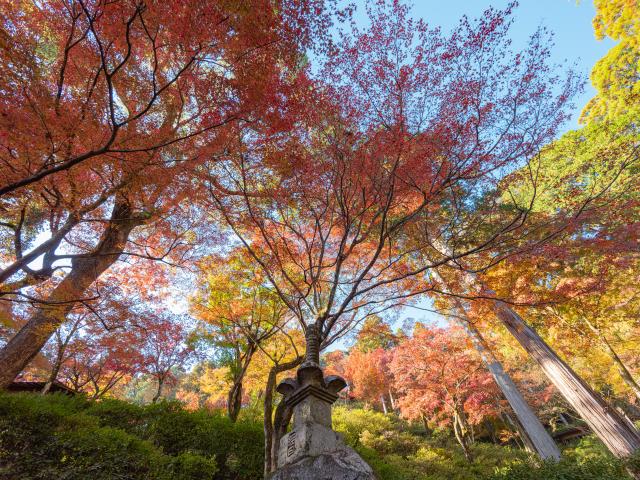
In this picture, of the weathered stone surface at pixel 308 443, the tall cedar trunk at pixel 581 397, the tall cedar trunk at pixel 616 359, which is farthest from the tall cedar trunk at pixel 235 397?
the tall cedar trunk at pixel 616 359

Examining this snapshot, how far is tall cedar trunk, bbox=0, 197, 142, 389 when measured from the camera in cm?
596

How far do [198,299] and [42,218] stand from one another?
6.22 m

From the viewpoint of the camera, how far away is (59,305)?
6277mm

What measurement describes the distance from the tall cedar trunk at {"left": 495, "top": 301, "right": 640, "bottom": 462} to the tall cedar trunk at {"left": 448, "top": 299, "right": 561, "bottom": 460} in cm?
114

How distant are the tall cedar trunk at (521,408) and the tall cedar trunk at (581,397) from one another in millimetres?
1138

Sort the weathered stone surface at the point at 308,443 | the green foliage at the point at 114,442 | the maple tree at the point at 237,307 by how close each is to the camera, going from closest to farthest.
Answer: the weathered stone surface at the point at 308,443 → the green foliage at the point at 114,442 → the maple tree at the point at 237,307

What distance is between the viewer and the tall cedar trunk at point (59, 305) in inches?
235

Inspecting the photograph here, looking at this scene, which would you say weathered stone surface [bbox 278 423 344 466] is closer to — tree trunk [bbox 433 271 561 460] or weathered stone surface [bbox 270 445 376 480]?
weathered stone surface [bbox 270 445 376 480]

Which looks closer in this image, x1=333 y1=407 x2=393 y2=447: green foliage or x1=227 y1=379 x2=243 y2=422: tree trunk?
A: x1=227 y1=379 x2=243 y2=422: tree trunk

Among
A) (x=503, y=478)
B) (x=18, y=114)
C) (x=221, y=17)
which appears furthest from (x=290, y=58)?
(x=503, y=478)

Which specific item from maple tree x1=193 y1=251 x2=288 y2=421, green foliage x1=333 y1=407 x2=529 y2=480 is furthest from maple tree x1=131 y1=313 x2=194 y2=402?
green foliage x1=333 y1=407 x2=529 y2=480

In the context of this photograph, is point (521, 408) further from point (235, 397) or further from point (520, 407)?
point (235, 397)

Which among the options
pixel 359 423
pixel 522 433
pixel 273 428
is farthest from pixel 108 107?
pixel 522 433

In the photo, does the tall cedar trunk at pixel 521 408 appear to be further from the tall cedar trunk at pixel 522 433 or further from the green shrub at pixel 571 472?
the tall cedar trunk at pixel 522 433
